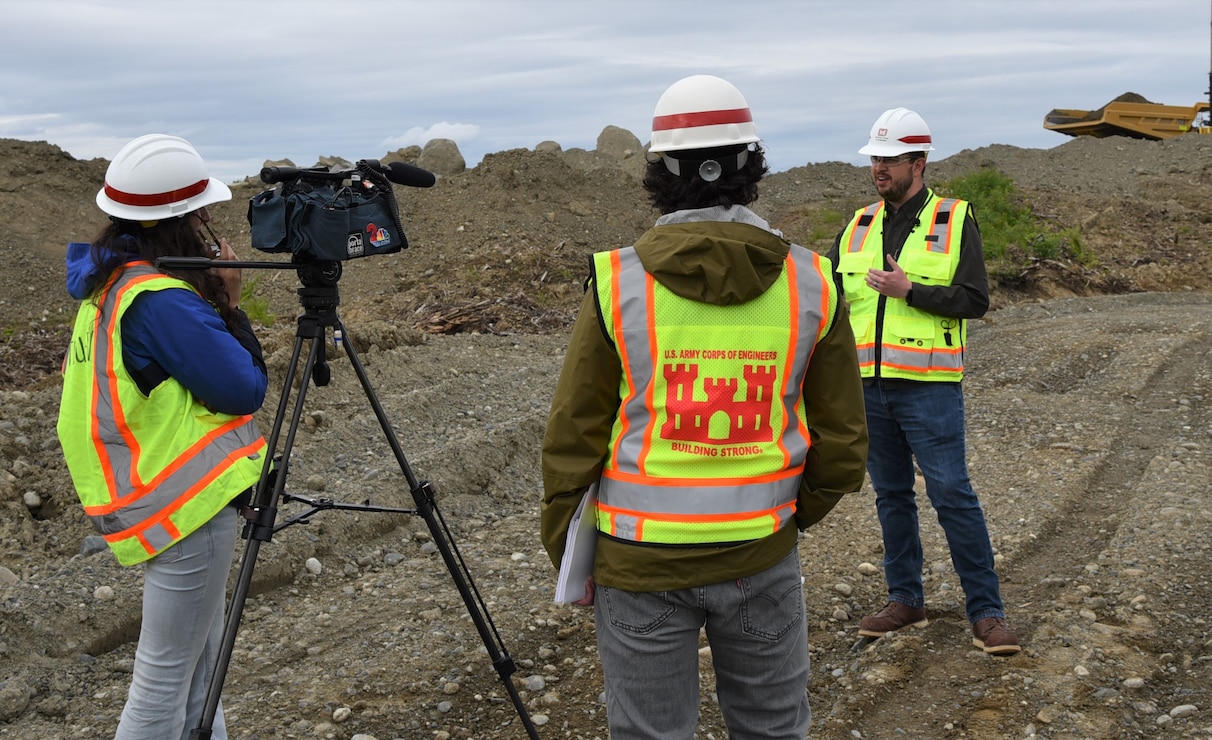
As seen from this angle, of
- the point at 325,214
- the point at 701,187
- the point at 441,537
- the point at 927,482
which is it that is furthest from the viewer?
the point at 927,482

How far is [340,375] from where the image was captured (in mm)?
7875

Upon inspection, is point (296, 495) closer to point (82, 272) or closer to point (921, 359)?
point (82, 272)

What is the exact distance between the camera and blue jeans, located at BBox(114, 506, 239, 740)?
2.73m

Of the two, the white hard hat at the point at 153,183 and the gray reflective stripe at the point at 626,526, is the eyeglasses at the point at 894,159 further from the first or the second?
the white hard hat at the point at 153,183

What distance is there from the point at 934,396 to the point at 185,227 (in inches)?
106

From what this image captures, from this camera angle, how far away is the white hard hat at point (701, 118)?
7.54 feet

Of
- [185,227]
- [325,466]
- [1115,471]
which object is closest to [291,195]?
[185,227]

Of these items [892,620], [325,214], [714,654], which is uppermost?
[325,214]

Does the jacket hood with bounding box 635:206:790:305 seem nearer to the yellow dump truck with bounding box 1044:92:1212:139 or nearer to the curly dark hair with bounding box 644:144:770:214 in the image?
the curly dark hair with bounding box 644:144:770:214

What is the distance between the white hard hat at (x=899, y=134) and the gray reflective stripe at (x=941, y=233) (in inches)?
9.4

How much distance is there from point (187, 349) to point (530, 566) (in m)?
3.08

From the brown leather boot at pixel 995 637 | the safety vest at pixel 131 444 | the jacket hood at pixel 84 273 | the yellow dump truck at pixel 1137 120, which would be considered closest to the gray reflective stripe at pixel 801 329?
the safety vest at pixel 131 444

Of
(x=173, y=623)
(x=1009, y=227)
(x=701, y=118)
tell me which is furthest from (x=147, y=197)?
(x=1009, y=227)

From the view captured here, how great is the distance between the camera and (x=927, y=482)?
418 centimetres
